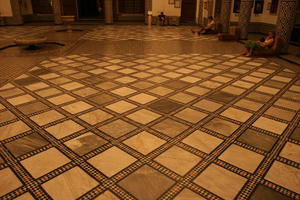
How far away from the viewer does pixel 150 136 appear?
2.98 meters

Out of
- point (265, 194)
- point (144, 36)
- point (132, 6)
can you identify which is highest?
point (132, 6)

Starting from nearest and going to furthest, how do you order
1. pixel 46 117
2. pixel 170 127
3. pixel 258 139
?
pixel 258 139 < pixel 170 127 < pixel 46 117

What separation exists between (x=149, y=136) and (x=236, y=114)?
1420 mm

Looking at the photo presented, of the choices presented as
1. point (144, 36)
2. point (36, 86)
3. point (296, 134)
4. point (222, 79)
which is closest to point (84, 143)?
point (36, 86)

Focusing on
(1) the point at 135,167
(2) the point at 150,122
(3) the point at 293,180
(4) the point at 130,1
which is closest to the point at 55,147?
(1) the point at 135,167

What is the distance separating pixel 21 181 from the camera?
7.38ft

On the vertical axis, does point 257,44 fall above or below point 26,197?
above

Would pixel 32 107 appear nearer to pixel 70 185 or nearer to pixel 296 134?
pixel 70 185

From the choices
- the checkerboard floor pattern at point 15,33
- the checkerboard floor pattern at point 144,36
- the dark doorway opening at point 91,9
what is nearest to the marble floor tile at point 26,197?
the checkerboard floor pattern at point 144,36

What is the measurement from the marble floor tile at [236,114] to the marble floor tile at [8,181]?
2.68m

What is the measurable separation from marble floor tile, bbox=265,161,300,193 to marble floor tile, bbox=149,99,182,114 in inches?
63.3

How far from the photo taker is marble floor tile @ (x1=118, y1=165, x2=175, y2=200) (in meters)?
2.10

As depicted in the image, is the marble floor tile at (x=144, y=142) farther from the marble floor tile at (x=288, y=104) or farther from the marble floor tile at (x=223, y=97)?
the marble floor tile at (x=288, y=104)

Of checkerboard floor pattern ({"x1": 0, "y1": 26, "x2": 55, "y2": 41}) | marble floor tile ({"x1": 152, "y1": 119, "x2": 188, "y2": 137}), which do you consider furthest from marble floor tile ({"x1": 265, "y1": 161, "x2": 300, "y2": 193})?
checkerboard floor pattern ({"x1": 0, "y1": 26, "x2": 55, "y2": 41})
